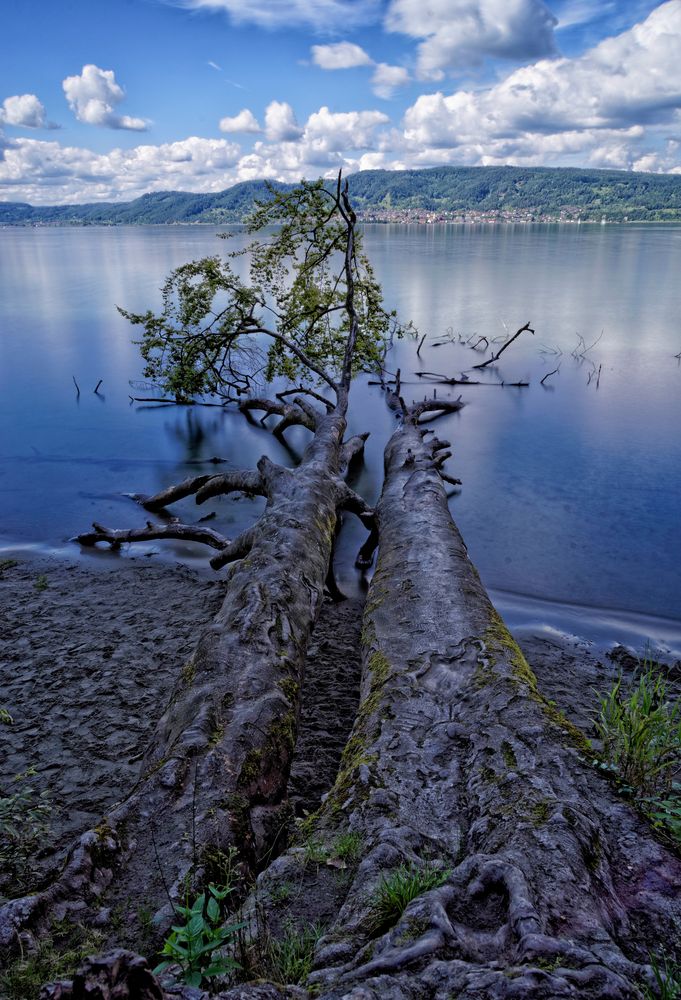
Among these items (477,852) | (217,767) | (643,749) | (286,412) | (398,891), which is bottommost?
(286,412)

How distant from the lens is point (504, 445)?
17.5m

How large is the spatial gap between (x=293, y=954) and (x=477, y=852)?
3.04ft

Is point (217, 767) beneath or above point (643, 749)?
beneath

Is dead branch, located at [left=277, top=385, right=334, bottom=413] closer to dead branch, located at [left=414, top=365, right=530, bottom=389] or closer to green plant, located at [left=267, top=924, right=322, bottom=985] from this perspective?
dead branch, located at [left=414, top=365, right=530, bottom=389]

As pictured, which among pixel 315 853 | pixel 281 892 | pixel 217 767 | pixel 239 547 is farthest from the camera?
pixel 239 547

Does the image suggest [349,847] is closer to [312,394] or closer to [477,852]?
[477,852]

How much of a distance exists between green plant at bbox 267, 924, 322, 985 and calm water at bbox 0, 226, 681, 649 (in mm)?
6834

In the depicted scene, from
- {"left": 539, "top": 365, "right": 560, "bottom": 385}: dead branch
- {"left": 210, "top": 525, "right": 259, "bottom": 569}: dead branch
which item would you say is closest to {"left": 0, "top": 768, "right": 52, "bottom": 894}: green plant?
{"left": 210, "top": 525, "right": 259, "bottom": 569}: dead branch

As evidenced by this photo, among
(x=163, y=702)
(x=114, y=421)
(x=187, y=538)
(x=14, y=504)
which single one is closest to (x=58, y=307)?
(x=114, y=421)

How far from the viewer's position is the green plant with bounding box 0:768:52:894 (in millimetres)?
3881

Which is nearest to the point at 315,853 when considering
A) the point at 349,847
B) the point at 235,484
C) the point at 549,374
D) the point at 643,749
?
the point at 349,847

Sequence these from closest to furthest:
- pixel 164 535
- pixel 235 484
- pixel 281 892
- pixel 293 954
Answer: pixel 293 954
pixel 281 892
pixel 164 535
pixel 235 484

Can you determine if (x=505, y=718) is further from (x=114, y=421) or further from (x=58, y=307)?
(x=58, y=307)

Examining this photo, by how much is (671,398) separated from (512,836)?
21.9m
